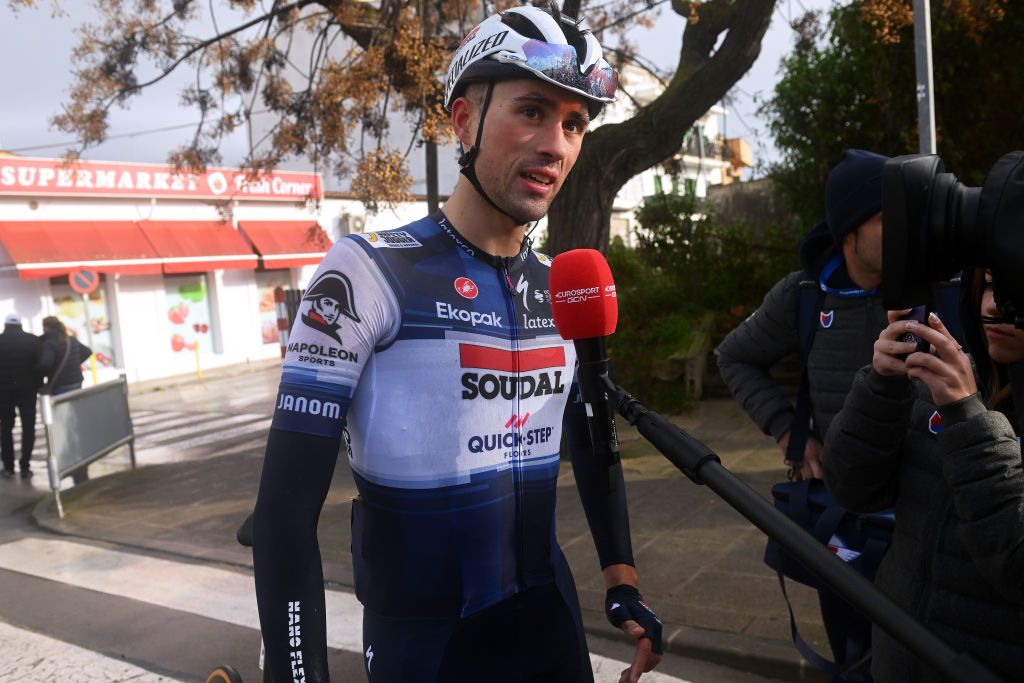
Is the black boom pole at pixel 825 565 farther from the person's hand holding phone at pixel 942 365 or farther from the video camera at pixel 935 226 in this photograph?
the person's hand holding phone at pixel 942 365

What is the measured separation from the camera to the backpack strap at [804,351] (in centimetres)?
318

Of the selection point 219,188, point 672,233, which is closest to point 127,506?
point 672,233

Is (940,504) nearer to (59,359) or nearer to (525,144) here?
(525,144)

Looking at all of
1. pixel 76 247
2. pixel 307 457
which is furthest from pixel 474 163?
pixel 76 247

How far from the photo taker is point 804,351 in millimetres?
3217

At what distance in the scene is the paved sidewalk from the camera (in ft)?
15.0

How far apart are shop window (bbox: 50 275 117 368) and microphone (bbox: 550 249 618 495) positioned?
73.1 ft

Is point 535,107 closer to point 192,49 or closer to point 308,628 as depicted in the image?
point 308,628

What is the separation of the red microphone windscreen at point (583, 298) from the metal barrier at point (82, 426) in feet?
27.6

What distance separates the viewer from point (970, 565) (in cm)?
192

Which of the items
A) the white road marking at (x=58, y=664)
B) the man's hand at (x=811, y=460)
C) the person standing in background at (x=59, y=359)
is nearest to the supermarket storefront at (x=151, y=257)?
the person standing in background at (x=59, y=359)

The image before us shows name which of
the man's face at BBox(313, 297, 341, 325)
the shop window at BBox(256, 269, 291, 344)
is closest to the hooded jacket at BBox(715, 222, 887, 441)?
the man's face at BBox(313, 297, 341, 325)

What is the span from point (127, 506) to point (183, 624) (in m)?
3.83

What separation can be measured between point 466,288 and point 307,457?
1.77 feet
